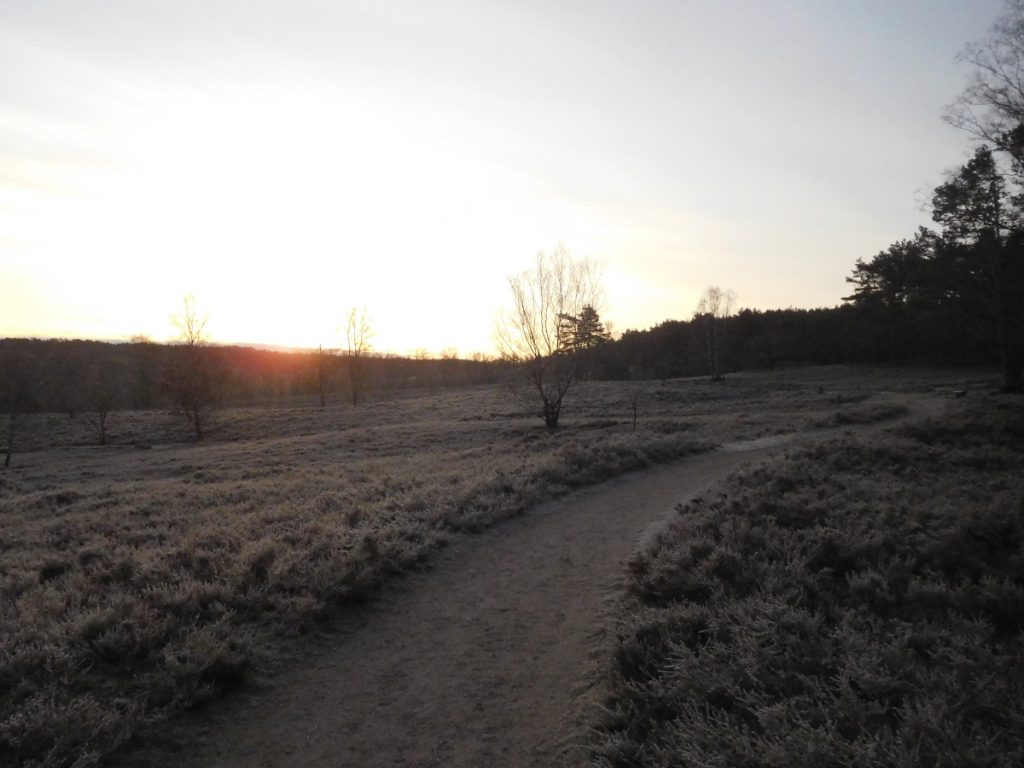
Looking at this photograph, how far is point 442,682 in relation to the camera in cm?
576

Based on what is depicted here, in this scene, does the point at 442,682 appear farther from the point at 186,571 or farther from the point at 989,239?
the point at 989,239

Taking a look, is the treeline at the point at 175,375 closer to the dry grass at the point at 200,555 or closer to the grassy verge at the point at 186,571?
the dry grass at the point at 200,555

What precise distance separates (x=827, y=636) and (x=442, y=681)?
3.60 meters

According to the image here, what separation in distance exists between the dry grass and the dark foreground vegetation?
3.74 metres

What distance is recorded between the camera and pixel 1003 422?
18.8m

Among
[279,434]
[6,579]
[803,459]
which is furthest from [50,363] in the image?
[803,459]

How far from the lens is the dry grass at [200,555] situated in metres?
5.10

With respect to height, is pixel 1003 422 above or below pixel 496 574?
above

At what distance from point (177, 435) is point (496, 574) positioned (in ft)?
152

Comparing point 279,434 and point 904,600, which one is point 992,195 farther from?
point 279,434

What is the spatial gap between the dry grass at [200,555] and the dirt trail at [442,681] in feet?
1.46

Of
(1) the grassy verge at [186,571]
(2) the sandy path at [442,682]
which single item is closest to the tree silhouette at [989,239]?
(1) the grassy verge at [186,571]

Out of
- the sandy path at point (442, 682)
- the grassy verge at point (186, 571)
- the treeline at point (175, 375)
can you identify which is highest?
the treeline at point (175, 375)

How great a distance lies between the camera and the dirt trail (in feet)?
15.3
